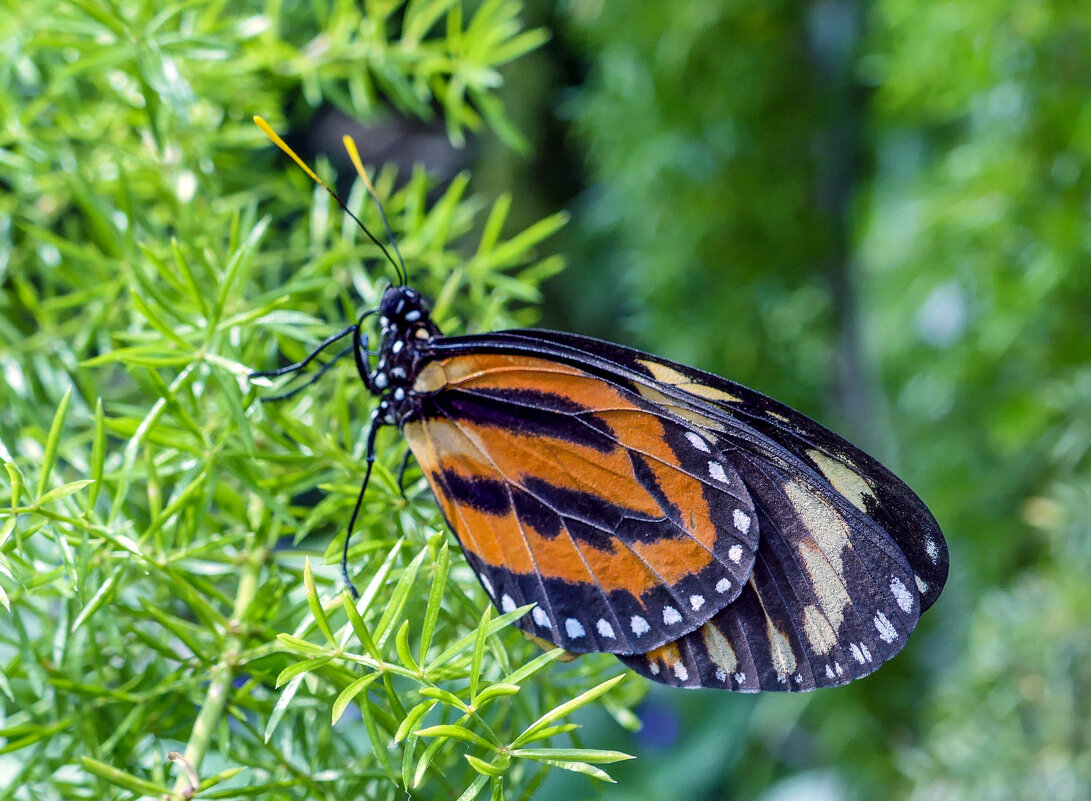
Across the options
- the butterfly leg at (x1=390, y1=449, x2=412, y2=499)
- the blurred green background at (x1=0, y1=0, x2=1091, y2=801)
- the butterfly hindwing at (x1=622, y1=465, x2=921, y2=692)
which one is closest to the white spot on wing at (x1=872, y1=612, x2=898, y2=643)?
the butterfly hindwing at (x1=622, y1=465, x2=921, y2=692)

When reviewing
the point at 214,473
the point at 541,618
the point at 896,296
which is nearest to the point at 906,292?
the point at 896,296

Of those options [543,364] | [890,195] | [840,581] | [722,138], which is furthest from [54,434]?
[890,195]

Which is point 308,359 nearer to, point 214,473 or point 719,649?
point 214,473

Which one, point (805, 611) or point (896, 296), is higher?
point (896, 296)

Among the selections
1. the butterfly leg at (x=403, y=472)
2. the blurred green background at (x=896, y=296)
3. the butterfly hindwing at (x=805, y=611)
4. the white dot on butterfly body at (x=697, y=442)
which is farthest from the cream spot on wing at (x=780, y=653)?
the blurred green background at (x=896, y=296)

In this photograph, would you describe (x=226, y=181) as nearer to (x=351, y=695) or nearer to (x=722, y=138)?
(x=351, y=695)

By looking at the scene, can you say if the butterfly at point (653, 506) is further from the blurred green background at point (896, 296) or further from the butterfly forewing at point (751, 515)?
the blurred green background at point (896, 296)

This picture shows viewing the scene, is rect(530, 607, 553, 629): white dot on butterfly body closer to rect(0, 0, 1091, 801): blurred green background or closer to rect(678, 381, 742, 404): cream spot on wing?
rect(678, 381, 742, 404): cream spot on wing
